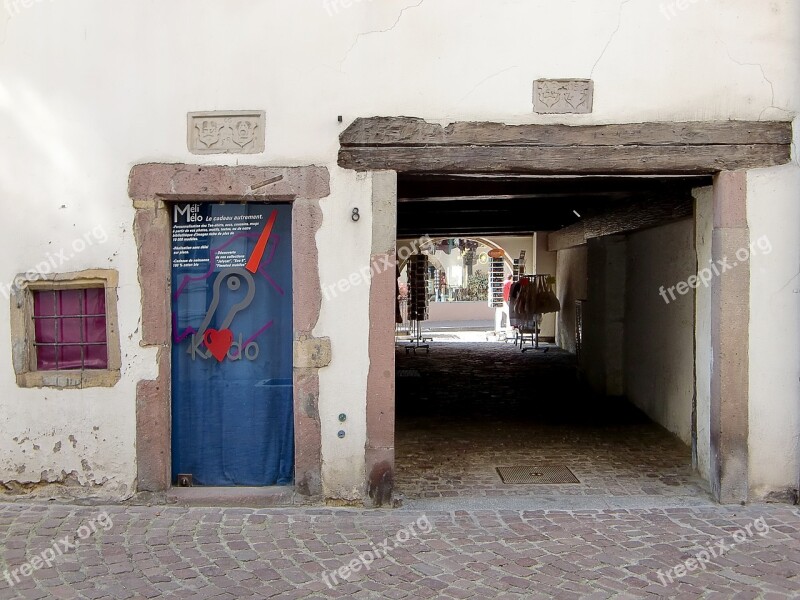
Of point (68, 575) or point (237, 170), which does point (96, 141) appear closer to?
point (237, 170)

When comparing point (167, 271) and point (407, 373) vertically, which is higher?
point (167, 271)

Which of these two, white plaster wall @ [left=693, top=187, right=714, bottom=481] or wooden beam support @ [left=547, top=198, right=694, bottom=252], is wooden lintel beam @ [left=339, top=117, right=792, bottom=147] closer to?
white plaster wall @ [left=693, top=187, right=714, bottom=481]

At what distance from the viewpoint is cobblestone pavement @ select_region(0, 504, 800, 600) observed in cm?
361

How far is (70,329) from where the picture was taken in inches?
199

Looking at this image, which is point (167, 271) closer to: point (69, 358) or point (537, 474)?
point (69, 358)

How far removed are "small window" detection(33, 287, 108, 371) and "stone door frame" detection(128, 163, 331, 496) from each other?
0.41 metres

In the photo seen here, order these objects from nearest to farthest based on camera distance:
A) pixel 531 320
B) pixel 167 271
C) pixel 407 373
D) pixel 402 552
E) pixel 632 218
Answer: pixel 402 552 → pixel 167 271 → pixel 632 218 → pixel 407 373 → pixel 531 320

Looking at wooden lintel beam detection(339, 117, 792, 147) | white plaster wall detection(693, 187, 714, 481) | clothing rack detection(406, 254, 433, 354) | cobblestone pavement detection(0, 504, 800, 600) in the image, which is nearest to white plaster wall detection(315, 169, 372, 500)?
cobblestone pavement detection(0, 504, 800, 600)

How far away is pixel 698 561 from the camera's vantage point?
3.91 m

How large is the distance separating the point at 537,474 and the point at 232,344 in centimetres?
270

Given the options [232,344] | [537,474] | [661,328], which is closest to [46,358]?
[232,344]

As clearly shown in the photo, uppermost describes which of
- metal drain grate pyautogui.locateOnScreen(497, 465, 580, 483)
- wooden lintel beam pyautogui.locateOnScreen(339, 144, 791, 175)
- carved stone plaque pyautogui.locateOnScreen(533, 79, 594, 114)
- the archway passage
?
carved stone plaque pyautogui.locateOnScreen(533, 79, 594, 114)

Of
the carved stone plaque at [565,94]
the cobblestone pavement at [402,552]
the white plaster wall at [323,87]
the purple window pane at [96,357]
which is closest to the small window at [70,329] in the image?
the purple window pane at [96,357]

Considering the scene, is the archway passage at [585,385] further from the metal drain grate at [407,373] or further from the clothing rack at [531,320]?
the clothing rack at [531,320]
